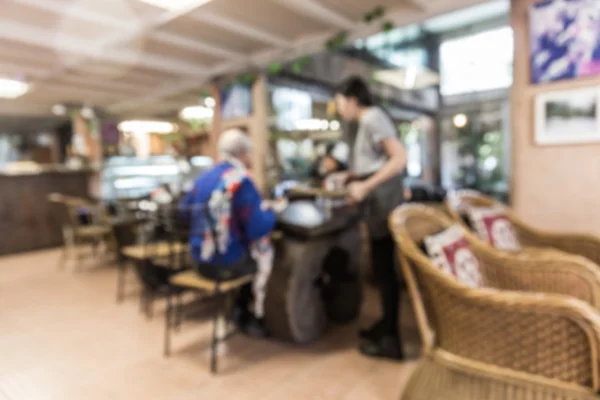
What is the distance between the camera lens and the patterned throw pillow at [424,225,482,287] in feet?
5.43

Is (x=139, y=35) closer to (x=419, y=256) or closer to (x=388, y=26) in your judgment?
(x=388, y=26)

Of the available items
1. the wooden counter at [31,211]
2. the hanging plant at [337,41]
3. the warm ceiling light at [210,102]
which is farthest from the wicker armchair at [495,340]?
the wooden counter at [31,211]

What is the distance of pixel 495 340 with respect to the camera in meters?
1.46

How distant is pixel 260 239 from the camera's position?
238 cm

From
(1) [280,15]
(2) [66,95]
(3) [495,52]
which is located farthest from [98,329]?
(2) [66,95]

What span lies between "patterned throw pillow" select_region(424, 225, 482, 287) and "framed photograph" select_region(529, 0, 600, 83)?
4.71 ft

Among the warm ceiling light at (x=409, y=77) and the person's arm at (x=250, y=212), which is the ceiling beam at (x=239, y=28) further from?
the person's arm at (x=250, y=212)

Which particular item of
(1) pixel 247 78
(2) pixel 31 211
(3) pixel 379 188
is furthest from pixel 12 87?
(3) pixel 379 188

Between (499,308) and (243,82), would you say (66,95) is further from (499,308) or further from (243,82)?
(499,308)

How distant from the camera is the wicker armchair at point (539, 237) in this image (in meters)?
2.07

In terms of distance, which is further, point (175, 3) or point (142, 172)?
point (142, 172)

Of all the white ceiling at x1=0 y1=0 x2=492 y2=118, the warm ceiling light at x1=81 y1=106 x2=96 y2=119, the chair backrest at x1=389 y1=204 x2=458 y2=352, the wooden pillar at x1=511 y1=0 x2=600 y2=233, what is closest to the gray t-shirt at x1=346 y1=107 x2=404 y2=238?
the chair backrest at x1=389 y1=204 x2=458 y2=352

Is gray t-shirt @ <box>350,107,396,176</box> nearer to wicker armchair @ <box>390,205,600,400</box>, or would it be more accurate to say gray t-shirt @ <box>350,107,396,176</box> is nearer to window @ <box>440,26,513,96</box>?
wicker armchair @ <box>390,205,600,400</box>

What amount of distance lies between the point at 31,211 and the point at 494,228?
647 cm
